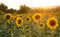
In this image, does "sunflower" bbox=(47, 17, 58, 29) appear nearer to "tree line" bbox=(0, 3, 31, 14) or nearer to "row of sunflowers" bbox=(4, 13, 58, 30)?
"row of sunflowers" bbox=(4, 13, 58, 30)

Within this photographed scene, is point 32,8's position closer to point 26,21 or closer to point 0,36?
point 26,21

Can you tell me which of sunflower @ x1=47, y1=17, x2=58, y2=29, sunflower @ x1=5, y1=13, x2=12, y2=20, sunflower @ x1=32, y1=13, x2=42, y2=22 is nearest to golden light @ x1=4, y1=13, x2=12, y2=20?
sunflower @ x1=5, y1=13, x2=12, y2=20

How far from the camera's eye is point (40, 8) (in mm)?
1529

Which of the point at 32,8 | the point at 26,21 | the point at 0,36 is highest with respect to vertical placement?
the point at 32,8

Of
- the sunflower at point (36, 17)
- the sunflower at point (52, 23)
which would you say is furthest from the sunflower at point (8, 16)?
the sunflower at point (52, 23)

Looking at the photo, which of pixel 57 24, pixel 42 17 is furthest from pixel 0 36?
pixel 57 24

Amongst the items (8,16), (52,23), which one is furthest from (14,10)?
(52,23)

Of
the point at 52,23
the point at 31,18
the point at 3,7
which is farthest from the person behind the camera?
the point at 3,7

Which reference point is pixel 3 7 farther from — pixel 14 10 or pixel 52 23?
pixel 52 23

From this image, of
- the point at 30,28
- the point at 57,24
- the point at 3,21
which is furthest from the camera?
the point at 3,21

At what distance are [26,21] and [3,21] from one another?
210 mm

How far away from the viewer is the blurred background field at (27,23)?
1.47m

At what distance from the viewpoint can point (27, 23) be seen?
155cm

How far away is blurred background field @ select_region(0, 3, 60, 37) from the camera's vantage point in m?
1.47
